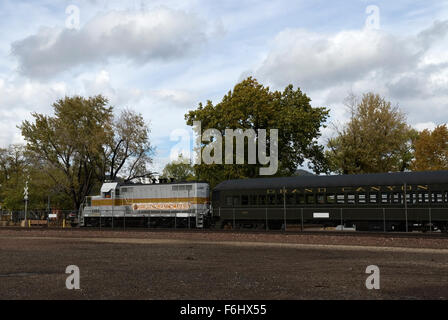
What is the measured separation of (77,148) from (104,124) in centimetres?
455

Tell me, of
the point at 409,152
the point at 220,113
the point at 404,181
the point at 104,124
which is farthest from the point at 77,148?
the point at 409,152

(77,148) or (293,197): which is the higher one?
(77,148)

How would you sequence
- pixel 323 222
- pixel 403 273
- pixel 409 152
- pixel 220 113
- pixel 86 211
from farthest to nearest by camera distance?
pixel 409 152 < pixel 220 113 < pixel 86 211 < pixel 323 222 < pixel 403 273

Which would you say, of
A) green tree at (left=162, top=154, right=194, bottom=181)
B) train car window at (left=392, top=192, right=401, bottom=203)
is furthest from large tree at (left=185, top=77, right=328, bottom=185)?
green tree at (left=162, top=154, right=194, bottom=181)

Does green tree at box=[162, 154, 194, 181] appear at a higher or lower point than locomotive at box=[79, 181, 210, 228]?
higher

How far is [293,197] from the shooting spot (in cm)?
4053

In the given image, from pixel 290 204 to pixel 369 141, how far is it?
26786 millimetres

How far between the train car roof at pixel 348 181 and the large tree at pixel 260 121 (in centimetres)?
989

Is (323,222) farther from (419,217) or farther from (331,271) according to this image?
(331,271)

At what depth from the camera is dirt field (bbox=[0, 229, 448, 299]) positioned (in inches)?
498

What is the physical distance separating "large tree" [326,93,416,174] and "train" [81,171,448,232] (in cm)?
2176

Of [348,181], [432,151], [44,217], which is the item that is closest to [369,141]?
[432,151]

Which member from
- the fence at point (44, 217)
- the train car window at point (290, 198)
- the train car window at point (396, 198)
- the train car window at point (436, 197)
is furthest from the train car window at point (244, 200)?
the fence at point (44, 217)

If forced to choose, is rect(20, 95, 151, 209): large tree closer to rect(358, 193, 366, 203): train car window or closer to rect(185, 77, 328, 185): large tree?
rect(185, 77, 328, 185): large tree
